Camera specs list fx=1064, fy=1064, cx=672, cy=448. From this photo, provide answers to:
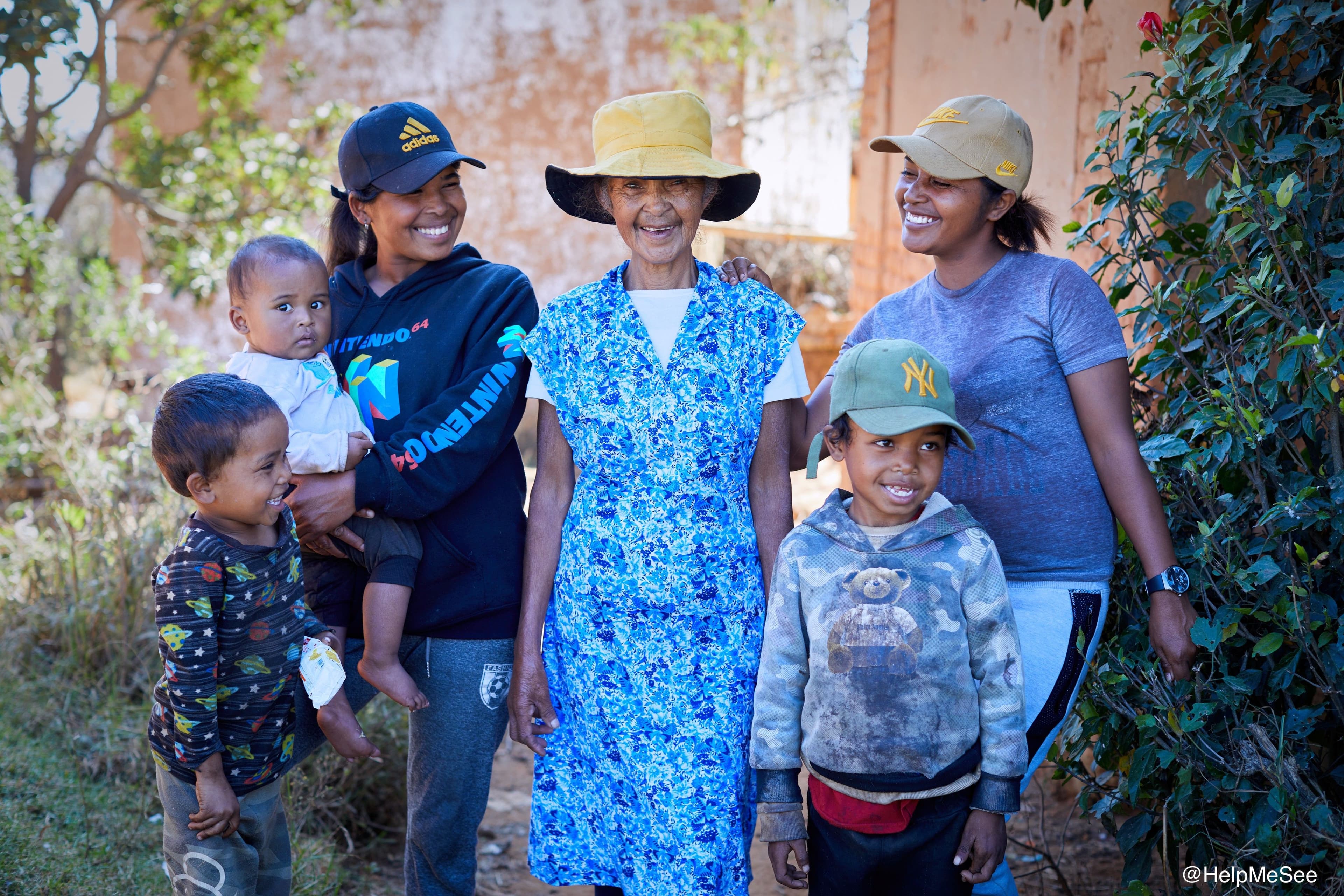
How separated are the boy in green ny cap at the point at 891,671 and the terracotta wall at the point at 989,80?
2.02 meters

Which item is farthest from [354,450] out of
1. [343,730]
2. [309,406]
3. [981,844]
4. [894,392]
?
[981,844]

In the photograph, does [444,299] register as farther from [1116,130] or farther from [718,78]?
[718,78]

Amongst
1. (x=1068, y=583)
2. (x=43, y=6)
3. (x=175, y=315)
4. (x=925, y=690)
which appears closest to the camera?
(x=925, y=690)

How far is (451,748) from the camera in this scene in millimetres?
2523

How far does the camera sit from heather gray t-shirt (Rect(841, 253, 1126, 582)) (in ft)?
7.36

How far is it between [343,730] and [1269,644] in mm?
1965

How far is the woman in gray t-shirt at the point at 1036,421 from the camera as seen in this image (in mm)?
2232

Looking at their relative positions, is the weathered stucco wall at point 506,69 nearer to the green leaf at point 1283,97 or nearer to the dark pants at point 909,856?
the green leaf at point 1283,97

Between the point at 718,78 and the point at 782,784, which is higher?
the point at 718,78

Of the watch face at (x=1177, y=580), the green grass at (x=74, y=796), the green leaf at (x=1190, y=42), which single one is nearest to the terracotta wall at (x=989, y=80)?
the green leaf at (x=1190, y=42)

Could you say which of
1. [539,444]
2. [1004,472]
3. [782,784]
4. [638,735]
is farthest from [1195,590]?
[539,444]

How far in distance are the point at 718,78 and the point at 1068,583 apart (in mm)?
8224

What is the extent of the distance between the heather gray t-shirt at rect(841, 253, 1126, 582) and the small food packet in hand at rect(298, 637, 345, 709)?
143cm

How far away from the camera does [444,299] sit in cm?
260
